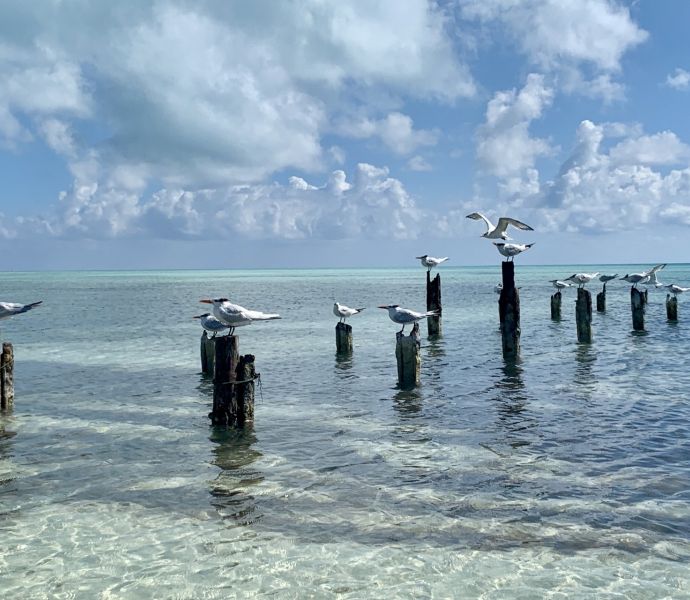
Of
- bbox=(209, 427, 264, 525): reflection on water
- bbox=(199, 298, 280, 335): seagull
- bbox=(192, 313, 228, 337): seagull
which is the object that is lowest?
bbox=(209, 427, 264, 525): reflection on water

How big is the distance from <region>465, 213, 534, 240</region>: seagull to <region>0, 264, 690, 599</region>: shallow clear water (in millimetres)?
6566

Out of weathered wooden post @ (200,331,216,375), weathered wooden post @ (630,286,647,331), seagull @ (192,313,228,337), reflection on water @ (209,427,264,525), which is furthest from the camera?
weathered wooden post @ (630,286,647,331)

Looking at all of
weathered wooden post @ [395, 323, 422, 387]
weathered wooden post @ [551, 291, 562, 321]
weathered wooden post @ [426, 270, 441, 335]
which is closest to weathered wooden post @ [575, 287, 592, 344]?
weathered wooden post @ [426, 270, 441, 335]

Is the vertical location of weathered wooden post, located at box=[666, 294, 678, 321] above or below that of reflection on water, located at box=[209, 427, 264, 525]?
above

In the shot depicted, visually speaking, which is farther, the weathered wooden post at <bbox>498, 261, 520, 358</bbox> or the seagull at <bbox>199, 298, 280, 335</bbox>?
the weathered wooden post at <bbox>498, 261, 520, 358</bbox>

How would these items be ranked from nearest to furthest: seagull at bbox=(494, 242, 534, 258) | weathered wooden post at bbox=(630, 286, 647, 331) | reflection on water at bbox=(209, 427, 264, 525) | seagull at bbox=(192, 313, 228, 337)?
1. reflection on water at bbox=(209, 427, 264, 525)
2. seagull at bbox=(192, 313, 228, 337)
3. seagull at bbox=(494, 242, 534, 258)
4. weathered wooden post at bbox=(630, 286, 647, 331)

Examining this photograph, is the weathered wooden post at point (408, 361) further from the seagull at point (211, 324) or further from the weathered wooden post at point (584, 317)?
the weathered wooden post at point (584, 317)

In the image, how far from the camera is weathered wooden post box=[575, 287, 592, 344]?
23969 mm

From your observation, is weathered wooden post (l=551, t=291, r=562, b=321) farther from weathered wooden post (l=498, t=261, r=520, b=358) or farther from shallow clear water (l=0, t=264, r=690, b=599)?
shallow clear water (l=0, t=264, r=690, b=599)

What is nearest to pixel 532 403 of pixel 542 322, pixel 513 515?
pixel 513 515

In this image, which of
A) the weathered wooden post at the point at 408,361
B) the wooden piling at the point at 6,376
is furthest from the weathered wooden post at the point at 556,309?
the wooden piling at the point at 6,376

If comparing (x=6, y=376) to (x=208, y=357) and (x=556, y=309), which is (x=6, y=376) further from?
(x=556, y=309)

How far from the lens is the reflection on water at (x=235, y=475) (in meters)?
8.03

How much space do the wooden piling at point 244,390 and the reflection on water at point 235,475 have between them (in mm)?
240
